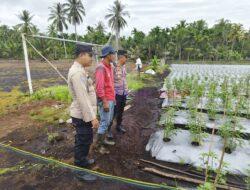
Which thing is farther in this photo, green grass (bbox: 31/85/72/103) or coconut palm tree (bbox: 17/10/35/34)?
coconut palm tree (bbox: 17/10/35/34)

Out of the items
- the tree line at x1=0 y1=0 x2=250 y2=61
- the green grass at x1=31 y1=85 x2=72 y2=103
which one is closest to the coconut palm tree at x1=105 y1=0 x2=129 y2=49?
the tree line at x1=0 y1=0 x2=250 y2=61

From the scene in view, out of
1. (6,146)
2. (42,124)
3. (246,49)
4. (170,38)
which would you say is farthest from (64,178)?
(246,49)

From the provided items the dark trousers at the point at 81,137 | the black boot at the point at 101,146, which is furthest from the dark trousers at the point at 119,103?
the dark trousers at the point at 81,137

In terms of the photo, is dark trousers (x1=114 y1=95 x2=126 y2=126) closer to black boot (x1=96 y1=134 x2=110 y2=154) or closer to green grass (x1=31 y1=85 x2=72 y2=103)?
black boot (x1=96 y1=134 x2=110 y2=154)

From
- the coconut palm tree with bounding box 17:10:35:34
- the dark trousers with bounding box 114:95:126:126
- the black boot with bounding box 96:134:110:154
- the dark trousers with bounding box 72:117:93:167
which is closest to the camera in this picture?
the dark trousers with bounding box 72:117:93:167

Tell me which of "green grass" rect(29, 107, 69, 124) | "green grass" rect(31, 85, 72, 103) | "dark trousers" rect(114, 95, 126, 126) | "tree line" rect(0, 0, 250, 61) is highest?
"tree line" rect(0, 0, 250, 61)

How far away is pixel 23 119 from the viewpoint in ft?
18.4

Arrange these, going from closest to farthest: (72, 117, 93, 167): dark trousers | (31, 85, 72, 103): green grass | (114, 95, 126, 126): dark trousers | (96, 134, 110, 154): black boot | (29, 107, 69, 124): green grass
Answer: (72, 117, 93, 167): dark trousers < (96, 134, 110, 154): black boot < (114, 95, 126, 126): dark trousers < (29, 107, 69, 124): green grass < (31, 85, 72, 103): green grass

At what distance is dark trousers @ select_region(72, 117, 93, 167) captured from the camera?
2.79m

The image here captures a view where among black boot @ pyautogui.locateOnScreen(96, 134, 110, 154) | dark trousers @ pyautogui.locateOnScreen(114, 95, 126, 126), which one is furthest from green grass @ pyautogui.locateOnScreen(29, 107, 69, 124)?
black boot @ pyautogui.locateOnScreen(96, 134, 110, 154)

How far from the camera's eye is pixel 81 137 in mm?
2812

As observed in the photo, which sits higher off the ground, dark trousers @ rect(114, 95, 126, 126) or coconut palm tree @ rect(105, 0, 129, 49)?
coconut palm tree @ rect(105, 0, 129, 49)

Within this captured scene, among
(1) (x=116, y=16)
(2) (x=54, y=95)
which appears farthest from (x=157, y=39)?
(2) (x=54, y=95)

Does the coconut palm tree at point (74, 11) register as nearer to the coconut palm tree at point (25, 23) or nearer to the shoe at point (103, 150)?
the coconut palm tree at point (25, 23)
